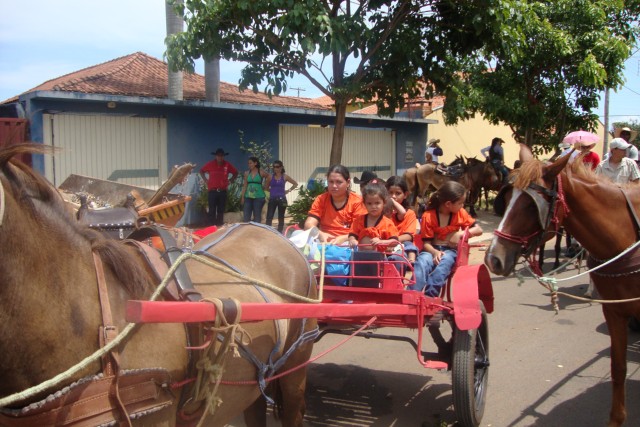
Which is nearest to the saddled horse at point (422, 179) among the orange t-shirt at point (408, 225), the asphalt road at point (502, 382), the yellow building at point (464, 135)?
the asphalt road at point (502, 382)

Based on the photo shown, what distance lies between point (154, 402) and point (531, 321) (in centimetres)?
566

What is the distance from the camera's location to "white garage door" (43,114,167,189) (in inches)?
428

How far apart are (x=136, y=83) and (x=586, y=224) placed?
39.3ft

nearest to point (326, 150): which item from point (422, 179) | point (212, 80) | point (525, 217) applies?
point (422, 179)

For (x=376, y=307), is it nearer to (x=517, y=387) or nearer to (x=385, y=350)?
(x=517, y=387)

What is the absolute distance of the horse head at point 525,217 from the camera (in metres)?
3.52

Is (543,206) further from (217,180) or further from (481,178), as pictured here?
(481,178)

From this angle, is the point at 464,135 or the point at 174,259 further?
the point at 464,135

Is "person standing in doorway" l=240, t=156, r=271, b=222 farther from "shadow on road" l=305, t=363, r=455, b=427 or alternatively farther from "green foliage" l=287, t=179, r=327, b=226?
"shadow on road" l=305, t=363, r=455, b=427

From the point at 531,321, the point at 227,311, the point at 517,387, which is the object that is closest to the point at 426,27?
the point at 531,321

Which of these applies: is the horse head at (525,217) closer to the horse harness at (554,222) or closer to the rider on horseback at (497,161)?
the horse harness at (554,222)

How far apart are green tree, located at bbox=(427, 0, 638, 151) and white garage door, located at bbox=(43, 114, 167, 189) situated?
6384 mm

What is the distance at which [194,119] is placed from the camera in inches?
519

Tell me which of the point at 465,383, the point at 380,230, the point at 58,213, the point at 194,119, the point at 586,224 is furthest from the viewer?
the point at 194,119
